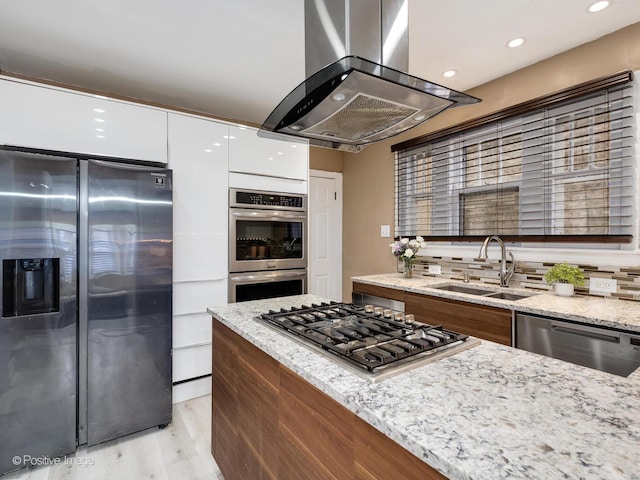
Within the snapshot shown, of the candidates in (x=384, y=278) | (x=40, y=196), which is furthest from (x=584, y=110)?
(x=40, y=196)

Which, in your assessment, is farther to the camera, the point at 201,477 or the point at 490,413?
the point at 201,477

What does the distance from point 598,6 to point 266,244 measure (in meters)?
2.66

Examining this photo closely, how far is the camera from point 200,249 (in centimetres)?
261

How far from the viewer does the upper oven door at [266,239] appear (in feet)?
9.11

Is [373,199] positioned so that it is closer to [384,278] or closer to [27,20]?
[384,278]

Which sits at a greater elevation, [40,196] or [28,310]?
[40,196]

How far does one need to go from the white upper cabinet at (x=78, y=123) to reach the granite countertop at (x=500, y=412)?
6.57 ft

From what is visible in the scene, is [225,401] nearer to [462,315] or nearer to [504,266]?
[462,315]

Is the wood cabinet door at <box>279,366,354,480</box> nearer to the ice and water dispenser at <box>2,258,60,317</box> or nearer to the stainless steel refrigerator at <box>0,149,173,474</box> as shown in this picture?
the stainless steel refrigerator at <box>0,149,173,474</box>

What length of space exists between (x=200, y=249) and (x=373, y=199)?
2045 mm

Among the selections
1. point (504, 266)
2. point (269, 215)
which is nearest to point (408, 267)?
point (504, 266)

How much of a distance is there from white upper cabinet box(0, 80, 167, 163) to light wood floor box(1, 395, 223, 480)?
6.21 ft

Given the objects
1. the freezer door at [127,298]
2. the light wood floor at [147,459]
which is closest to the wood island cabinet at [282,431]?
the light wood floor at [147,459]

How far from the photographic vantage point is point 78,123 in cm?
214
